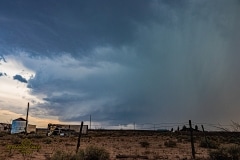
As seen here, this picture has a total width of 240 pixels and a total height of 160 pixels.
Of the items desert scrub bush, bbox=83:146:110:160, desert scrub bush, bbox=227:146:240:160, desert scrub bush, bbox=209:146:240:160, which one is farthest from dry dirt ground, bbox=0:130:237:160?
desert scrub bush, bbox=83:146:110:160

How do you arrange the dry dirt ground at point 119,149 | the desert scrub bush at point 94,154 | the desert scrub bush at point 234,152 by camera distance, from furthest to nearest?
1. the dry dirt ground at point 119,149
2. the desert scrub bush at point 234,152
3. the desert scrub bush at point 94,154

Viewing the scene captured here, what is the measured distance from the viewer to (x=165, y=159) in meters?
24.2

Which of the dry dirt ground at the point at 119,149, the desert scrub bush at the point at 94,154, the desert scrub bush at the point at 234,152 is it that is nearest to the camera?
the desert scrub bush at the point at 94,154

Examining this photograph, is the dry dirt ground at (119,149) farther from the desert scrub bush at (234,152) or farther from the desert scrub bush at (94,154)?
the desert scrub bush at (94,154)

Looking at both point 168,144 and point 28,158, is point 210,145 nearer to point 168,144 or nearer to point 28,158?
point 168,144

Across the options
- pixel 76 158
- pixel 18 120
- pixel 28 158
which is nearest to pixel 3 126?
pixel 18 120

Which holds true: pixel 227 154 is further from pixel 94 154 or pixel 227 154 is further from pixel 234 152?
pixel 94 154

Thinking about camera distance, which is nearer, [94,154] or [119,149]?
[94,154]

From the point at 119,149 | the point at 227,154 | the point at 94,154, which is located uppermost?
the point at 119,149

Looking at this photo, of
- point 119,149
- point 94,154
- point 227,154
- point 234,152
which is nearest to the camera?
point 94,154

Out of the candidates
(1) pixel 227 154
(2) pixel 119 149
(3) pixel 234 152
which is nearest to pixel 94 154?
(1) pixel 227 154

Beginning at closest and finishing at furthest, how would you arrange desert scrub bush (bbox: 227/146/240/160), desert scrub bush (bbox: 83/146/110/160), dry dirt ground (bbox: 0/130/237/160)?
desert scrub bush (bbox: 83/146/110/160)
desert scrub bush (bbox: 227/146/240/160)
dry dirt ground (bbox: 0/130/237/160)

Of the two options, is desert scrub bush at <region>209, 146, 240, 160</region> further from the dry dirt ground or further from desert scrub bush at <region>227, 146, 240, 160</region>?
the dry dirt ground

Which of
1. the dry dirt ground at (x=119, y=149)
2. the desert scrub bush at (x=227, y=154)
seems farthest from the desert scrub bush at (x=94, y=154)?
the desert scrub bush at (x=227, y=154)
